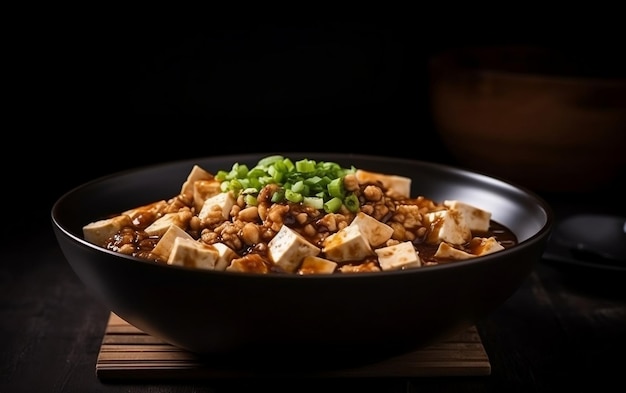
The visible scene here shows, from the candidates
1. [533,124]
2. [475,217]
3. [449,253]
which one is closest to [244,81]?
[533,124]

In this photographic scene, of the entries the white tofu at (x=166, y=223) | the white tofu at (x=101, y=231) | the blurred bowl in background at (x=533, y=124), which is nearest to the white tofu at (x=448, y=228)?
the white tofu at (x=166, y=223)

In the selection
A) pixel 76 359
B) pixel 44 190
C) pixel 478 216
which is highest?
pixel 478 216

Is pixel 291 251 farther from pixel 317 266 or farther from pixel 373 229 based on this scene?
pixel 373 229

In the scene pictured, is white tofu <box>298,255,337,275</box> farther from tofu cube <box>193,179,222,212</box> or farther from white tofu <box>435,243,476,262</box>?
tofu cube <box>193,179,222,212</box>

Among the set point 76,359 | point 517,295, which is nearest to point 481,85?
point 517,295

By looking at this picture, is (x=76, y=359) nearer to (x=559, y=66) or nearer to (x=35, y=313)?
(x=35, y=313)
